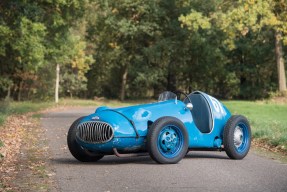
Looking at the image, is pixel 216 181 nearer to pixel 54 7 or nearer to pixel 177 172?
pixel 177 172

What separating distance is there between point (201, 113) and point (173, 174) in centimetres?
284

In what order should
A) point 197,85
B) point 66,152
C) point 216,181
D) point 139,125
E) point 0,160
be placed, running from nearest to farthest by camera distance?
Result: point 216,181 → point 139,125 → point 0,160 → point 66,152 → point 197,85

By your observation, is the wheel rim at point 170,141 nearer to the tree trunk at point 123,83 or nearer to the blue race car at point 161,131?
the blue race car at point 161,131

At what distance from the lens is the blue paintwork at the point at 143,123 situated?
11.7 m

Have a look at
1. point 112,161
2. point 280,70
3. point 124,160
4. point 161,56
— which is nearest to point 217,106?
point 124,160

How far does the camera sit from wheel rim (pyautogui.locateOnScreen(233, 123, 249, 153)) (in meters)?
13.2

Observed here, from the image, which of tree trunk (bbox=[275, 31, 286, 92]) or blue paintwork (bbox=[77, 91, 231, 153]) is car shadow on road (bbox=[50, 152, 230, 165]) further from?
tree trunk (bbox=[275, 31, 286, 92])

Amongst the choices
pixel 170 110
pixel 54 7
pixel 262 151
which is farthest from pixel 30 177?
pixel 54 7

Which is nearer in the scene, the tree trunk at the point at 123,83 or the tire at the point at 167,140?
the tire at the point at 167,140

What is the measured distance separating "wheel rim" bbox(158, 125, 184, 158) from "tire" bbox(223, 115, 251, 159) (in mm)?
1197

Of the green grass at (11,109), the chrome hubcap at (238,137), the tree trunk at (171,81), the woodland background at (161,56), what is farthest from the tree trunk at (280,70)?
the chrome hubcap at (238,137)

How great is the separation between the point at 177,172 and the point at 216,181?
1.19m

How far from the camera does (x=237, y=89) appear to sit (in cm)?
6119

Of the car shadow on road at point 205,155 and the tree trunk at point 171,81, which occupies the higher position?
the tree trunk at point 171,81
